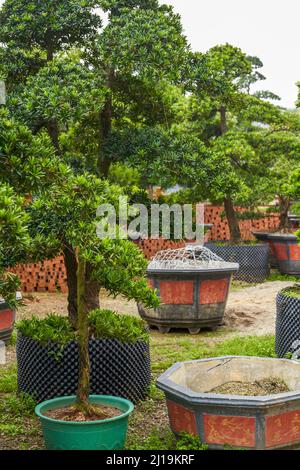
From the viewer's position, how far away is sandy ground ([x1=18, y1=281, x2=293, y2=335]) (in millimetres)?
10328

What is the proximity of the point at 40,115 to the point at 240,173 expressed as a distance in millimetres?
10146

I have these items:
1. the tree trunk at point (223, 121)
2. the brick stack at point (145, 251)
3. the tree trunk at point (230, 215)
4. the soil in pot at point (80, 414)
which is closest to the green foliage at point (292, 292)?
Answer: the brick stack at point (145, 251)

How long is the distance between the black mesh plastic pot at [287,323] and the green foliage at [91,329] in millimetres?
1645

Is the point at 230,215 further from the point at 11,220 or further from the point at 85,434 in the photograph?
the point at 11,220

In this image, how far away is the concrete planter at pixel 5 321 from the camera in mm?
8312

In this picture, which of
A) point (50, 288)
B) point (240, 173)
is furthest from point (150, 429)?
point (240, 173)

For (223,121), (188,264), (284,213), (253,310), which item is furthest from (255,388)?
(284,213)

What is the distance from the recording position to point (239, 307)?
11523 millimetres

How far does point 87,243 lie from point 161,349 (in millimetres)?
4225

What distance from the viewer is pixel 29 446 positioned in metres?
5.28

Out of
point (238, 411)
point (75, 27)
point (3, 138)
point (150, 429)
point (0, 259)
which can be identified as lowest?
point (150, 429)

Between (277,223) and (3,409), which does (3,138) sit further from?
(277,223)

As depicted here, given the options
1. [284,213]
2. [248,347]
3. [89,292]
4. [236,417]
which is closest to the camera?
[236,417]

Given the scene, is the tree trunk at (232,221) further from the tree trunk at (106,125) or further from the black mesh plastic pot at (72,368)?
the black mesh plastic pot at (72,368)
